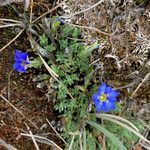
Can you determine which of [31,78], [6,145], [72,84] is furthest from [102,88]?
[6,145]

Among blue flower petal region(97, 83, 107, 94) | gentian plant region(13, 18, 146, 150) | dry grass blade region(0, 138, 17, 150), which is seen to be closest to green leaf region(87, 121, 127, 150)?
gentian plant region(13, 18, 146, 150)

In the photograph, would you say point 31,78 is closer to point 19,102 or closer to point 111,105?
point 19,102

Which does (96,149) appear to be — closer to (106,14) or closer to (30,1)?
(106,14)

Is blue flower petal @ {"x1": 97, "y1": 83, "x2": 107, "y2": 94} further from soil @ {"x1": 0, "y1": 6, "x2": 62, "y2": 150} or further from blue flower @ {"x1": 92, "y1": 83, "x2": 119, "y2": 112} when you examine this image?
soil @ {"x1": 0, "y1": 6, "x2": 62, "y2": 150}

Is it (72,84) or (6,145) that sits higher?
(72,84)

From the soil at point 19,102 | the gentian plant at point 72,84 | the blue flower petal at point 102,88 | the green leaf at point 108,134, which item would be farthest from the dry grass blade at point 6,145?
the blue flower petal at point 102,88

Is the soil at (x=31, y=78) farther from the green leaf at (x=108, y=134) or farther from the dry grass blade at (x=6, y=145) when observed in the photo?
the green leaf at (x=108, y=134)

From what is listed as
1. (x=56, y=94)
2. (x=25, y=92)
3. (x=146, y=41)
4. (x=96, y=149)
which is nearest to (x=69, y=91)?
(x=56, y=94)
